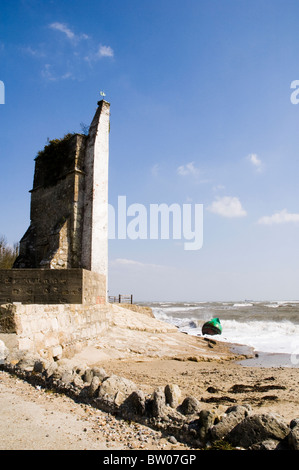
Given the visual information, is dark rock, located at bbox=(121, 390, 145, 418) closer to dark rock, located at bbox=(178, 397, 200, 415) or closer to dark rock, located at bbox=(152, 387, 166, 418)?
dark rock, located at bbox=(152, 387, 166, 418)

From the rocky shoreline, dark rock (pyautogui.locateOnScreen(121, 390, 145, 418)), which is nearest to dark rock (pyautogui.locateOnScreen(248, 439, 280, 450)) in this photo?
the rocky shoreline

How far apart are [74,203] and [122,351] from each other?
627cm

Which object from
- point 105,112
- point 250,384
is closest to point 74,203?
point 105,112

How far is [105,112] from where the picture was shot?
45.7 ft

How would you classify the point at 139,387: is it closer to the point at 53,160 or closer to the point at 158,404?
the point at 158,404

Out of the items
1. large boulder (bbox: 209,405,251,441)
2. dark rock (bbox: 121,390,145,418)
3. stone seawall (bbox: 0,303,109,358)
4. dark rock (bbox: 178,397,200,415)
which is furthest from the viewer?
stone seawall (bbox: 0,303,109,358)

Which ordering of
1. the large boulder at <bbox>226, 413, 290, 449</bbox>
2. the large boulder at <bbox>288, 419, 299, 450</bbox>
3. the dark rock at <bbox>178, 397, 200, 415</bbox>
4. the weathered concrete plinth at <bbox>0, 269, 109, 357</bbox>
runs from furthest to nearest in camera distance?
the weathered concrete plinth at <bbox>0, 269, 109, 357</bbox> → the dark rock at <bbox>178, 397, 200, 415</bbox> → the large boulder at <bbox>226, 413, 290, 449</bbox> → the large boulder at <bbox>288, 419, 299, 450</bbox>

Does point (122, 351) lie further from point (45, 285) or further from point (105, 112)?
point (105, 112)

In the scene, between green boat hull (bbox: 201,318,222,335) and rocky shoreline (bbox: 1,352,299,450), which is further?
green boat hull (bbox: 201,318,222,335)

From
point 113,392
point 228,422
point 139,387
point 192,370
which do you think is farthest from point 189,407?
point 192,370

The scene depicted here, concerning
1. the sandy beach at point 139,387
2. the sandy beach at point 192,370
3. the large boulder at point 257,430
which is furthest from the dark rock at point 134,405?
the large boulder at point 257,430

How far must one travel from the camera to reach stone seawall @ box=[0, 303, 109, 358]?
5820 millimetres

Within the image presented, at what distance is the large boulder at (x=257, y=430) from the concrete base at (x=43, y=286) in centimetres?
611
